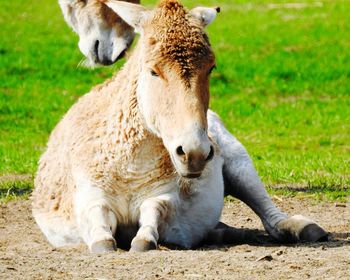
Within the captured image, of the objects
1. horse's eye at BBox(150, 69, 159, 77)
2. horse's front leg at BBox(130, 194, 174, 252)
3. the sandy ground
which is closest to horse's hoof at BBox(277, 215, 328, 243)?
the sandy ground

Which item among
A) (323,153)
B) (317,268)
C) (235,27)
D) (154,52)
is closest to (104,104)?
(154,52)

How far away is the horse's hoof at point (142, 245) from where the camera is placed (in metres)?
5.87

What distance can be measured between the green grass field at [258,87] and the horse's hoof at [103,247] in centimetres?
326

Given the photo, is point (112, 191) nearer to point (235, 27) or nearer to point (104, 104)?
point (104, 104)

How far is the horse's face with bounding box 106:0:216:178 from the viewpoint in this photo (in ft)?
18.5

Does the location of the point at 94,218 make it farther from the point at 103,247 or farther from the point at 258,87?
the point at 258,87

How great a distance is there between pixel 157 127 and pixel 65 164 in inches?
39.9

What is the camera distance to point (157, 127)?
604 centimetres

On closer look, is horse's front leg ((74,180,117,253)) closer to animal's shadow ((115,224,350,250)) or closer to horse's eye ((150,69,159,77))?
animal's shadow ((115,224,350,250))

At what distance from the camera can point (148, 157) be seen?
6.33 m

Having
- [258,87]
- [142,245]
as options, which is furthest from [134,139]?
[258,87]

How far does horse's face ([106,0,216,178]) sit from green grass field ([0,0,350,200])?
3085 mm

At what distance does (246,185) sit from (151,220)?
1.25 metres

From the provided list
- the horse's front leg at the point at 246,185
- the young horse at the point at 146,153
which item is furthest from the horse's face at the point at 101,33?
the young horse at the point at 146,153
